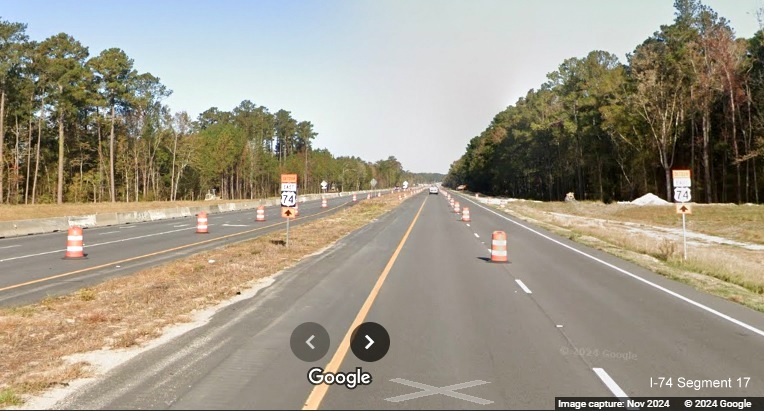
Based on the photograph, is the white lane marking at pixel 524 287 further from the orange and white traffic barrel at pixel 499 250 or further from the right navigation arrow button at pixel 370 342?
the right navigation arrow button at pixel 370 342

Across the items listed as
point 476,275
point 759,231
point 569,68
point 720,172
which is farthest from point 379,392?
point 569,68

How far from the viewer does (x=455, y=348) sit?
7730 millimetres

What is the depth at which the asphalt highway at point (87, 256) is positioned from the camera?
44.2 feet

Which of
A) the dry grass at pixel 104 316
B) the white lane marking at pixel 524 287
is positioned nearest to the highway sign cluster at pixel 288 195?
the dry grass at pixel 104 316

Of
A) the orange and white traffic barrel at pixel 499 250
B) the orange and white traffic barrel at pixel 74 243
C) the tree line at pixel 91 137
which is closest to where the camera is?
the orange and white traffic barrel at pixel 499 250

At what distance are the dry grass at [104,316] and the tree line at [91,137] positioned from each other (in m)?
50.6

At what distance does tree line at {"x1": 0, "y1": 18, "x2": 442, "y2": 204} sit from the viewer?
6334cm

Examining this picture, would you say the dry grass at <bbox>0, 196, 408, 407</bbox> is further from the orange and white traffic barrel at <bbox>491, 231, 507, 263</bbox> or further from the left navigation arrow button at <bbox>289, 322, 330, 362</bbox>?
the orange and white traffic barrel at <bbox>491, 231, 507, 263</bbox>

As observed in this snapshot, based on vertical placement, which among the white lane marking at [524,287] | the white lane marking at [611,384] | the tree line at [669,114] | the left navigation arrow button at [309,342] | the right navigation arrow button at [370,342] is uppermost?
the tree line at [669,114]

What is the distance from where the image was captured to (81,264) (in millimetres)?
17406

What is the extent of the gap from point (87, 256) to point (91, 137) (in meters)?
75.1

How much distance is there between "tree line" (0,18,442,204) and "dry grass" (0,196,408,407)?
5057cm

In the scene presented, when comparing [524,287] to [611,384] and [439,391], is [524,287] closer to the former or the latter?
[611,384]

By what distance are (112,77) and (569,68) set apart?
2588 inches
